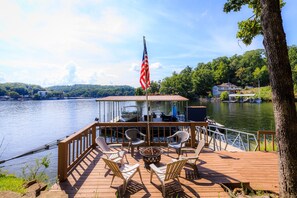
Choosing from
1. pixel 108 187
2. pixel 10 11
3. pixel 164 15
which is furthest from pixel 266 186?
pixel 10 11

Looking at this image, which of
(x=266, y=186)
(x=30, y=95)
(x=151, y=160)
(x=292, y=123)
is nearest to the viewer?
(x=292, y=123)

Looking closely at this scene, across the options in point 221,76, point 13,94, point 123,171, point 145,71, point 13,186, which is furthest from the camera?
point 221,76

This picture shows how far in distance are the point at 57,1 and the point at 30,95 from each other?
90791mm

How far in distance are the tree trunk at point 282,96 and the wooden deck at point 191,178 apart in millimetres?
1164

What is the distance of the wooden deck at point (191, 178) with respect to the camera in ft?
11.2

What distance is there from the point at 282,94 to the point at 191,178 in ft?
8.09

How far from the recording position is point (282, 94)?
2.50 m

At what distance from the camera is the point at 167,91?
59438 millimetres

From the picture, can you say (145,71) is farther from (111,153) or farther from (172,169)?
(172,169)

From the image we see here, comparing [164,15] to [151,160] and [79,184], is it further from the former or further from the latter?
[79,184]

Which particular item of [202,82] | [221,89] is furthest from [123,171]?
[221,89]

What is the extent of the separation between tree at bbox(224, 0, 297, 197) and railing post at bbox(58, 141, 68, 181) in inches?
150

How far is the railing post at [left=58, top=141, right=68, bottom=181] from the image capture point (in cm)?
381

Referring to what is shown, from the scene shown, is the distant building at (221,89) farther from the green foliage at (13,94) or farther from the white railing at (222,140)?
the green foliage at (13,94)
